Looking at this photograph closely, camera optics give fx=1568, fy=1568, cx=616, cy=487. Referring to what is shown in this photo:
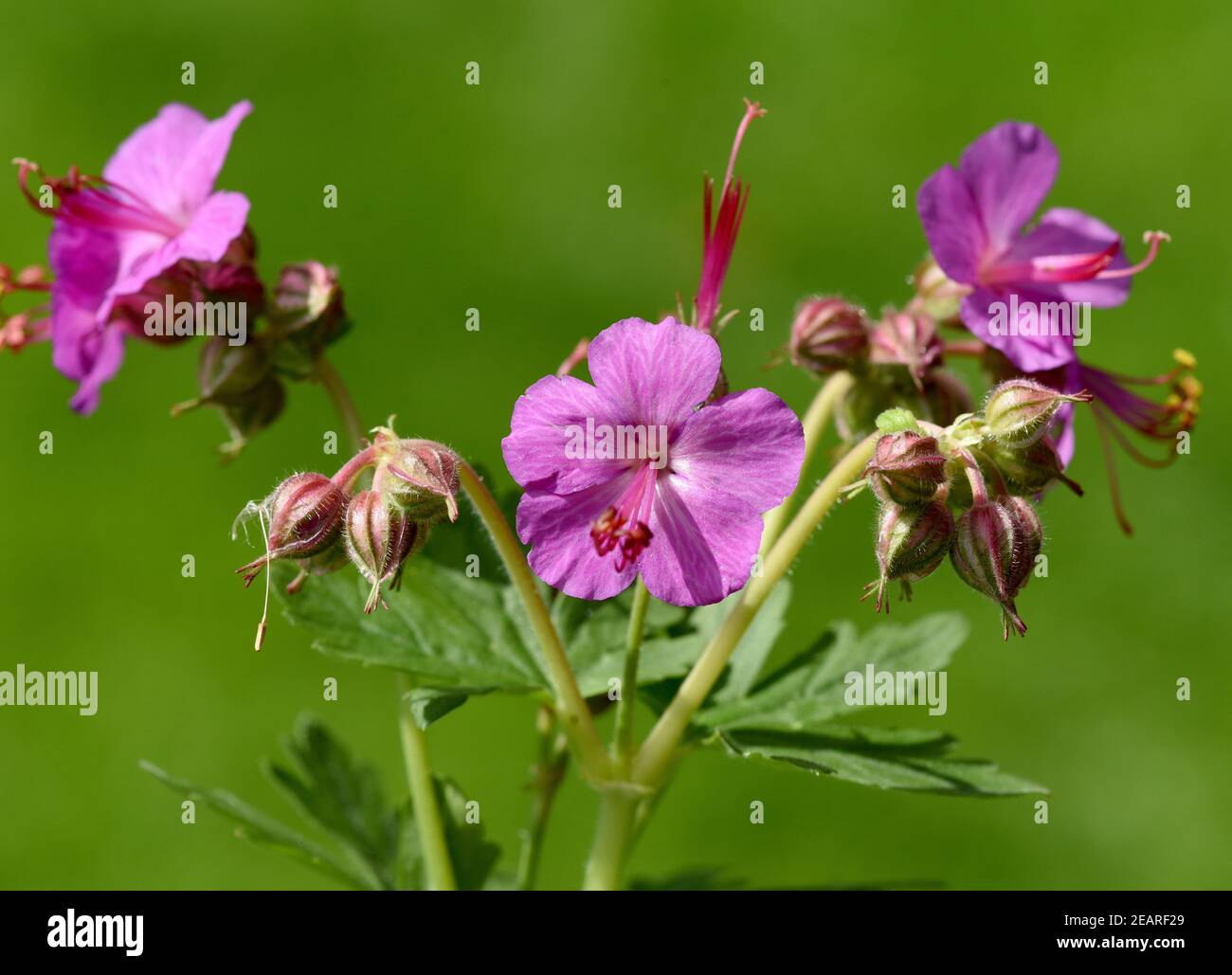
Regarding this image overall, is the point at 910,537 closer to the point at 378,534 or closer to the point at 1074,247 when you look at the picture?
the point at 378,534

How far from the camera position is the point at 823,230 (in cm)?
468

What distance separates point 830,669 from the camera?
1900 millimetres

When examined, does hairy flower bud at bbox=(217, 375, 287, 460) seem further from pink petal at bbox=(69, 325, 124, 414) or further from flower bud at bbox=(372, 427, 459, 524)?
flower bud at bbox=(372, 427, 459, 524)

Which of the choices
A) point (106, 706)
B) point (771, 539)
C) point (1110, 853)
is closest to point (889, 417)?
point (771, 539)

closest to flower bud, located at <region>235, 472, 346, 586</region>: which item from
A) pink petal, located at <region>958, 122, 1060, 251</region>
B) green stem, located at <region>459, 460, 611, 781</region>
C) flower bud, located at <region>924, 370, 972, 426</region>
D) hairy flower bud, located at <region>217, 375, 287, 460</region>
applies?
green stem, located at <region>459, 460, 611, 781</region>

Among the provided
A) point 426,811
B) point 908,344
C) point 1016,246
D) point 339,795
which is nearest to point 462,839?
point 426,811

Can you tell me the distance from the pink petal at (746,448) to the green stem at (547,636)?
195mm

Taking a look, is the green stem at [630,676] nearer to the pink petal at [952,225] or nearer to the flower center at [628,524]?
the flower center at [628,524]

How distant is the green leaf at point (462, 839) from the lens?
1.77 meters

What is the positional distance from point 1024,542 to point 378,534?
0.62m
